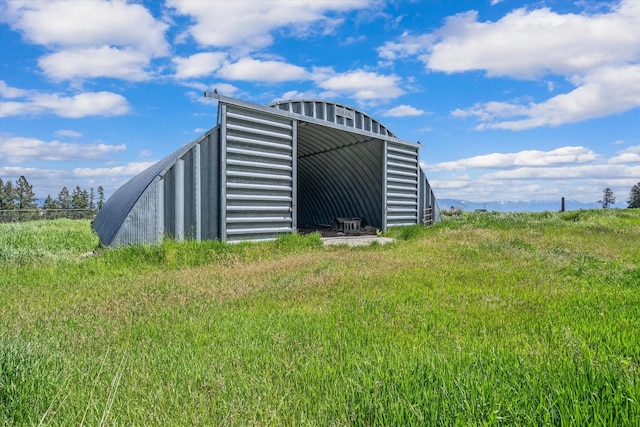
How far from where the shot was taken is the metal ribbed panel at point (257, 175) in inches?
412

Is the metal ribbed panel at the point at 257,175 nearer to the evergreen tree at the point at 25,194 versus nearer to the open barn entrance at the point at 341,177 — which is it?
the open barn entrance at the point at 341,177

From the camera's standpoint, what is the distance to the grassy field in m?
2.19

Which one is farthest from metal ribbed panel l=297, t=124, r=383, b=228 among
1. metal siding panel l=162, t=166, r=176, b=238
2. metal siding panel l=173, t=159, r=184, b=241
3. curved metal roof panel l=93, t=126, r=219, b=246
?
metal siding panel l=162, t=166, r=176, b=238

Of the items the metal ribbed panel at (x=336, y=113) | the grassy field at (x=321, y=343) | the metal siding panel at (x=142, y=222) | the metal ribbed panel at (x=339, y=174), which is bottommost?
the grassy field at (x=321, y=343)

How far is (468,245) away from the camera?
1014 centimetres

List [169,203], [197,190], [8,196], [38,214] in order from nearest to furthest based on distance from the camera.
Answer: [169,203]
[197,190]
[38,214]
[8,196]

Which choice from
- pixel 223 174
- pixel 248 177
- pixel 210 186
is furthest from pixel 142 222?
pixel 248 177

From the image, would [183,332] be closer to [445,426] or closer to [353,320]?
[353,320]

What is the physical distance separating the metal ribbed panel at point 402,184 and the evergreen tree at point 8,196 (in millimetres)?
58748

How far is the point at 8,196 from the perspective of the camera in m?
52.2

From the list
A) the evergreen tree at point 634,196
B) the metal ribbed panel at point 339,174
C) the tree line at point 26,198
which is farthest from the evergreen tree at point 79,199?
the evergreen tree at point 634,196

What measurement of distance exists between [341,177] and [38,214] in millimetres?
23390

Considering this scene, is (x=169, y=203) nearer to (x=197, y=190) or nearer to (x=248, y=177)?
(x=197, y=190)

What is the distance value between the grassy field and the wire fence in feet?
76.7
